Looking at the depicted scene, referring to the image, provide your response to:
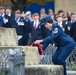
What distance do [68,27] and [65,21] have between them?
335 mm

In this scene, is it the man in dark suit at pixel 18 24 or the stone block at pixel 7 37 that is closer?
the stone block at pixel 7 37

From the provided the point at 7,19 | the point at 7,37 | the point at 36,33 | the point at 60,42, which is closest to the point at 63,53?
the point at 60,42

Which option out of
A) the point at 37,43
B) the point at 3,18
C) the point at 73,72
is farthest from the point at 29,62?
the point at 3,18

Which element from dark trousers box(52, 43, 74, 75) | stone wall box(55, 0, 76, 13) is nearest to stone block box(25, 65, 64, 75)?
dark trousers box(52, 43, 74, 75)

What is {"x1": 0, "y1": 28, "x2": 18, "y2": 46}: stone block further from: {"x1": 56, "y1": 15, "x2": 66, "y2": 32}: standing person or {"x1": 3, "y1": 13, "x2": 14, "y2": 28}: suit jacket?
{"x1": 56, "y1": 15, "x2": 66, "y2": 32}: standing person

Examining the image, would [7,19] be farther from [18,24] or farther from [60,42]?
[60,42]

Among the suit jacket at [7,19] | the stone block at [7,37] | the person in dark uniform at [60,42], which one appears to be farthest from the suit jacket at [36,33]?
the person in dark uniform at [60,42]

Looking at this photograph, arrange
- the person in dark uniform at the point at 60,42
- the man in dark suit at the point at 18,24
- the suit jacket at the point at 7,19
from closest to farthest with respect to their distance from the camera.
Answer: the person in dark uniform at the point at 60,42
the suit jacket at the point at 7,19
the man in dark suit at the point at 18,24

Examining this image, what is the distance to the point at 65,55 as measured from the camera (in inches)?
621

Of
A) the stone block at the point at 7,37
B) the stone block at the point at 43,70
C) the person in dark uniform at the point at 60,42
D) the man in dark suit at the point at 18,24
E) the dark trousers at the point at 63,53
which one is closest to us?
the stone block at the point at 43,70

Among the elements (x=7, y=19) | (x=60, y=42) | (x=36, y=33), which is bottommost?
(x=60, y=42)

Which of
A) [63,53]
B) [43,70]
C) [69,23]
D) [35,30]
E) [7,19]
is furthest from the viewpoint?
[69,23]

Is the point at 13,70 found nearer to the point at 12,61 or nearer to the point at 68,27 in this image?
the point at 12,61

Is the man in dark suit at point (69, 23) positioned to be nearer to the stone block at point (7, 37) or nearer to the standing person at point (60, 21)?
the standing person at point (60, 21)
